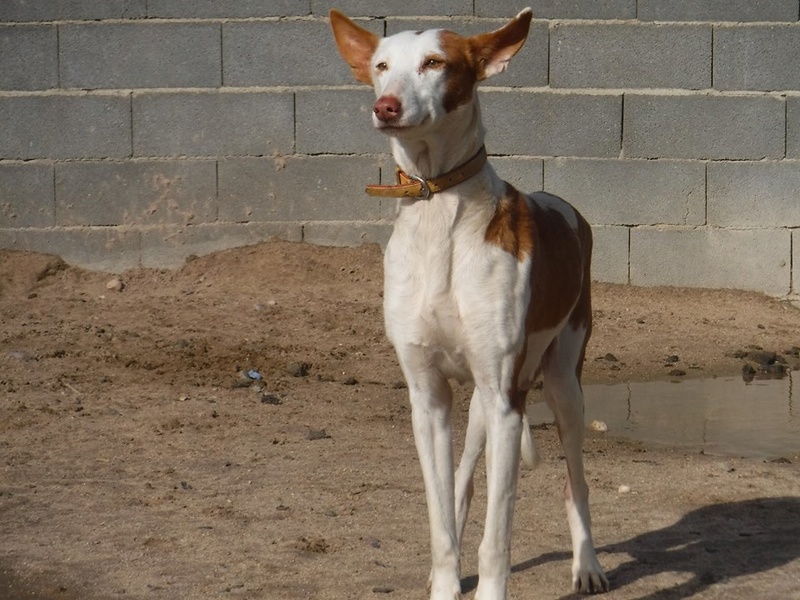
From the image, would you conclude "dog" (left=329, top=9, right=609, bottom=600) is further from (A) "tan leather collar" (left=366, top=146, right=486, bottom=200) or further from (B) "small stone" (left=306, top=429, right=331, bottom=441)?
(B) "small stone" (left=306, top=429, right=331, bottom=441)

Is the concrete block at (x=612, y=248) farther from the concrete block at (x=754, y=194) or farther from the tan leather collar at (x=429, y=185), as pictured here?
the tan leather collar at (x=429, y=185)

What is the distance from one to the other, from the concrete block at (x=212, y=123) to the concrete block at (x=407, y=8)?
0.71 metres

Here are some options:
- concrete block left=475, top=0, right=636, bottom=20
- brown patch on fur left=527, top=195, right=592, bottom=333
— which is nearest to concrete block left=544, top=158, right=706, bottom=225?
concrete block left=475, top=0, right=636, bottom=20

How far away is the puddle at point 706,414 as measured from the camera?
611cm

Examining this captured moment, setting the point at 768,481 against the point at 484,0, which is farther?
the point at 484,0

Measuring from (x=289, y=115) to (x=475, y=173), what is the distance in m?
4.96

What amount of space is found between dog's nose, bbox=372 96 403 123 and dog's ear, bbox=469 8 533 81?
0.41 meters

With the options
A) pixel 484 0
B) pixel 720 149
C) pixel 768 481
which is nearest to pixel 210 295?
pixel 484 0

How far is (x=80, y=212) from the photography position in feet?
28.9

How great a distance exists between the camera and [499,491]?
12.2 feet

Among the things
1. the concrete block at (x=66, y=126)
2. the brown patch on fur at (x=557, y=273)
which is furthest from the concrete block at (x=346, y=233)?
the brown patch on fur at (x=557, y=273)

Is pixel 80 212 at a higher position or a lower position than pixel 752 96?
lower

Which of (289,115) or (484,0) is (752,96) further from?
(289,115)

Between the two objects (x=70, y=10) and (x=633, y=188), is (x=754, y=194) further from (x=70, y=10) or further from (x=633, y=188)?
(x=70, y=10)
